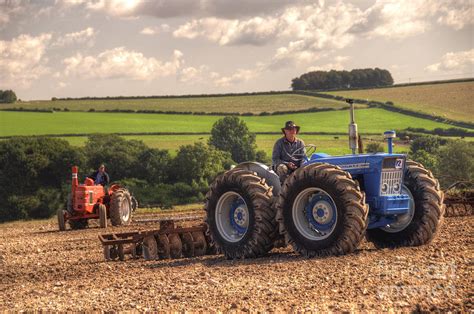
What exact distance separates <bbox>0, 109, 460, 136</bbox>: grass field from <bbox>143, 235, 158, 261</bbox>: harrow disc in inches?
1936

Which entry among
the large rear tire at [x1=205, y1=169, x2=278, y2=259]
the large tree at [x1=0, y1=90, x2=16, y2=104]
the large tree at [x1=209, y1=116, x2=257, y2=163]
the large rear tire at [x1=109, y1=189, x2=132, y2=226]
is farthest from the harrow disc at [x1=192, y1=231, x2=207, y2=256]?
the large tree at [x1=0, y1=90, x2=16, y2=104]

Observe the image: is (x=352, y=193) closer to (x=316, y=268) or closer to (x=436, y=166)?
(x=316, y=268)

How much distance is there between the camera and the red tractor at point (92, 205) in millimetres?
24469

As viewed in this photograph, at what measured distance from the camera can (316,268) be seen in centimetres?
991

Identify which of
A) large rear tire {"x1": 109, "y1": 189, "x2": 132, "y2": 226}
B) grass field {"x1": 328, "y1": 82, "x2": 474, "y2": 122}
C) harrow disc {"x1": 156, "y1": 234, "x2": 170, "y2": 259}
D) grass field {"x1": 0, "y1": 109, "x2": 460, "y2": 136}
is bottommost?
large rear tire {"x1": 109, "y1": 189, "x2": 132, "y2": 226}

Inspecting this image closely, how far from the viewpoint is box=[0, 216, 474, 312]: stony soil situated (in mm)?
7596

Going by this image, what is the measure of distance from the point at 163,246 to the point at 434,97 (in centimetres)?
6636

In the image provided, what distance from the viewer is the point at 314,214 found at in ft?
38.7

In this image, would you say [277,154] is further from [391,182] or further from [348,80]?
[348,80]

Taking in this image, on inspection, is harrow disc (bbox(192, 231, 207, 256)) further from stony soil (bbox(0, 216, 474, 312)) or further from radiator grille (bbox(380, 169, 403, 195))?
radiator grille (bbox(380, 169, 403, 195))

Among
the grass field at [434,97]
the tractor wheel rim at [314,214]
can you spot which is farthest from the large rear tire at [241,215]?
the grass field at [434,97]

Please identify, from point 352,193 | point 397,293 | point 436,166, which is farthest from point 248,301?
point 436,166

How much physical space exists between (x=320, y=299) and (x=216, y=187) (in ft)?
18.0

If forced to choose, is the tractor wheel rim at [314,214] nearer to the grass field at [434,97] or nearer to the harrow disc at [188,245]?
the harrow disc at [188,245]
